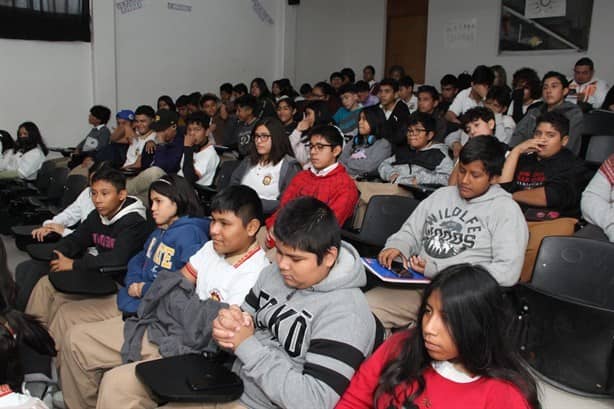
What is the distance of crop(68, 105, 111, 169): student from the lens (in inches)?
215

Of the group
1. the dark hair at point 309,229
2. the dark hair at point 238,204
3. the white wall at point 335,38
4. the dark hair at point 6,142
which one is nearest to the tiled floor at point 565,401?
the dark hair at point 309,229

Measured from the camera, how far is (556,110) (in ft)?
13.1

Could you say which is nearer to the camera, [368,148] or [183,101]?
[368,148]

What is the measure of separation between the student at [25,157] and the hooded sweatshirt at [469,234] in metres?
4.20

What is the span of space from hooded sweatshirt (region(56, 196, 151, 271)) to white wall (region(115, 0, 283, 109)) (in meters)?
4.57

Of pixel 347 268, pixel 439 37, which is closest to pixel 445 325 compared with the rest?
pixel 347 268

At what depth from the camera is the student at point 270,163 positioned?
11.8 feet

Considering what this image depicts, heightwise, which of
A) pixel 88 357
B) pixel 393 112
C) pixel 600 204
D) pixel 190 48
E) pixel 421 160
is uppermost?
pixel 190 48

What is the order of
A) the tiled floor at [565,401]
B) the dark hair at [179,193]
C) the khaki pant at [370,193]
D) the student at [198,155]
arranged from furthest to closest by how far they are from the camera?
the student at [198,155], the khaki pant at [370,193], the dark hair at [179,193], the tiled floor at [565,401]

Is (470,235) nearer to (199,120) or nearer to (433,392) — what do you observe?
(433,392)

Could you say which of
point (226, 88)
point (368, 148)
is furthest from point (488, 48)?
point (368, 148)

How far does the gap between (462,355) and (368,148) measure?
9.97 feet

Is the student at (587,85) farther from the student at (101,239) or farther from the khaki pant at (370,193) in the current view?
the student at (101,239)

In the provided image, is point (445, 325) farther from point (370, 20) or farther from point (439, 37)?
point (370, 20)
